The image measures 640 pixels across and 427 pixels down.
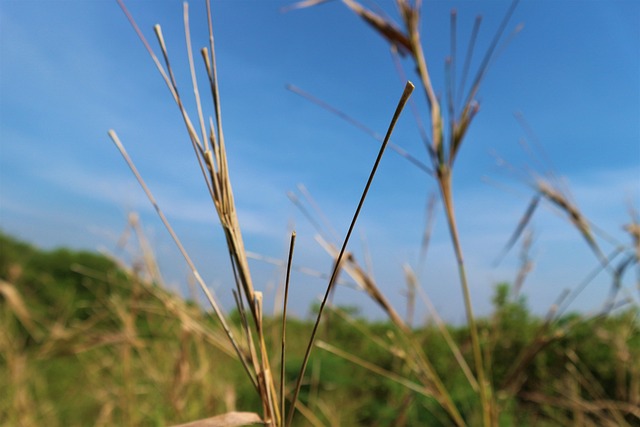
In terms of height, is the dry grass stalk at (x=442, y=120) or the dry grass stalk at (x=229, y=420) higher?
the dry grass stalk at (x=442, y=120)

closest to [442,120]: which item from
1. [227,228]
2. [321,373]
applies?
[227,228]

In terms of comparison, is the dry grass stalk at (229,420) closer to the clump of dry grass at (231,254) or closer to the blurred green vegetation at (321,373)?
the clump of dry grass at (231,254)

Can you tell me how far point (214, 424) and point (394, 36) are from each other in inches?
26.2

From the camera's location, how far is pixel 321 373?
2.53m

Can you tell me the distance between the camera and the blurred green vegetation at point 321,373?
1.52 meters

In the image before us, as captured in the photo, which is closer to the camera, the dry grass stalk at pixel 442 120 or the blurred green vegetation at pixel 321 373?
the dry grass stalk at pixel 442 120

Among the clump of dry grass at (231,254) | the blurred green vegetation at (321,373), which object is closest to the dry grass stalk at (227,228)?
the clump of dry grass at (231,254)

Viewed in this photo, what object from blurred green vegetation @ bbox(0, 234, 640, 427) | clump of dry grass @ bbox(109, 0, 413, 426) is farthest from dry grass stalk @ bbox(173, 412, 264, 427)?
blurred green vegetation @ bbox(0, 234, 640, 427)

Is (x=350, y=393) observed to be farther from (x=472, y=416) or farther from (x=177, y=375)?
(x=177, y=375)

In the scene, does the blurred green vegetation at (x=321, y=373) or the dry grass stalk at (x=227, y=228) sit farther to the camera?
the blurred green vegetation at (x=321, y=373)

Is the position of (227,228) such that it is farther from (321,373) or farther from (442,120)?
(321,373)

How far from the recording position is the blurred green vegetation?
1.52 metres

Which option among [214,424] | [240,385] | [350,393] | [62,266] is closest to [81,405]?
[240,385]

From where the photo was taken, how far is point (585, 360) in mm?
2973
